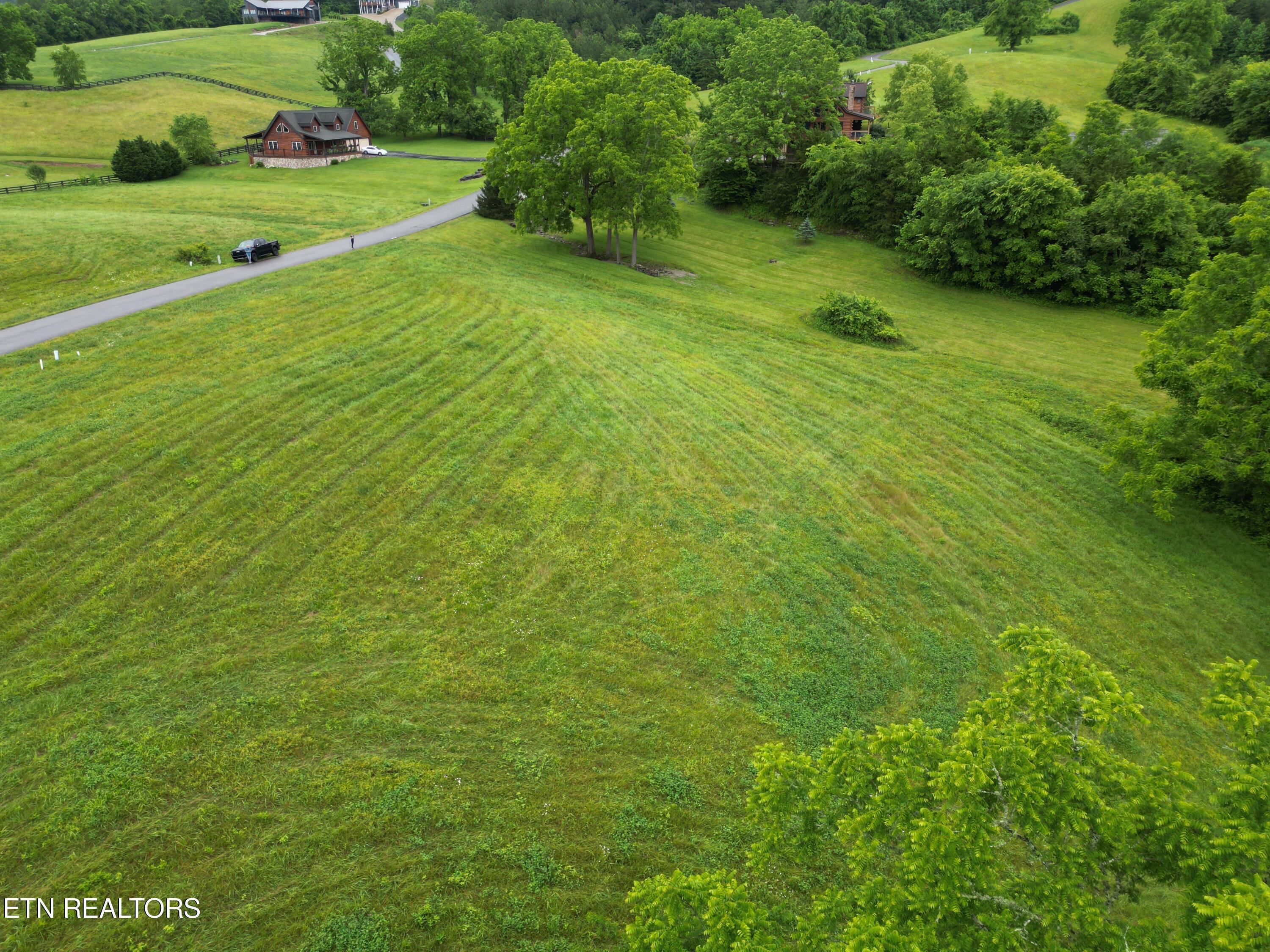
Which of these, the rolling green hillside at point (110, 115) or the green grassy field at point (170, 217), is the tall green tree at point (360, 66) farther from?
the green grassy field at point (170, 217)

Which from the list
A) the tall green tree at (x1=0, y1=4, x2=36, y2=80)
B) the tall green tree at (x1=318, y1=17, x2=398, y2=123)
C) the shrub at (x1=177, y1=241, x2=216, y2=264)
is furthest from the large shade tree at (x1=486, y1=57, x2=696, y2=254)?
the tall green tree at (x1=0, y1=4, x2=36, y2=80)

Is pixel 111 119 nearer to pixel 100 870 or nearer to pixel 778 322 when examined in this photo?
pixel 778 322

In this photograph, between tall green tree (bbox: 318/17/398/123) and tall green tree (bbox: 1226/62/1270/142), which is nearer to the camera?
tall green tree (bbox: 1226/62/1270/142)

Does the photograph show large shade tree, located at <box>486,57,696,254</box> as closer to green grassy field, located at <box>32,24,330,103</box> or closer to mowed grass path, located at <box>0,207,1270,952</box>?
mowed grass path, located at <box>0,207,1270,952</box>

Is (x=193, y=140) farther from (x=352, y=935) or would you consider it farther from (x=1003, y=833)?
(x=1003, y=833)

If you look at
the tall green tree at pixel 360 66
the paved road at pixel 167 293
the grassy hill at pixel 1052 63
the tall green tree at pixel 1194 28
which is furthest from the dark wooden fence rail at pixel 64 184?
the tall green tree at pixel 1194 28

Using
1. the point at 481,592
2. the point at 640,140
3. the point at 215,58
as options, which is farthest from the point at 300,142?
the point at 481,592

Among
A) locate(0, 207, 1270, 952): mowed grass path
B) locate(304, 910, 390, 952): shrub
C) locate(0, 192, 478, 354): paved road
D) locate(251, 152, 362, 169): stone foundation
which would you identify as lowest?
locate(304, 910, 390, 952): shrub
